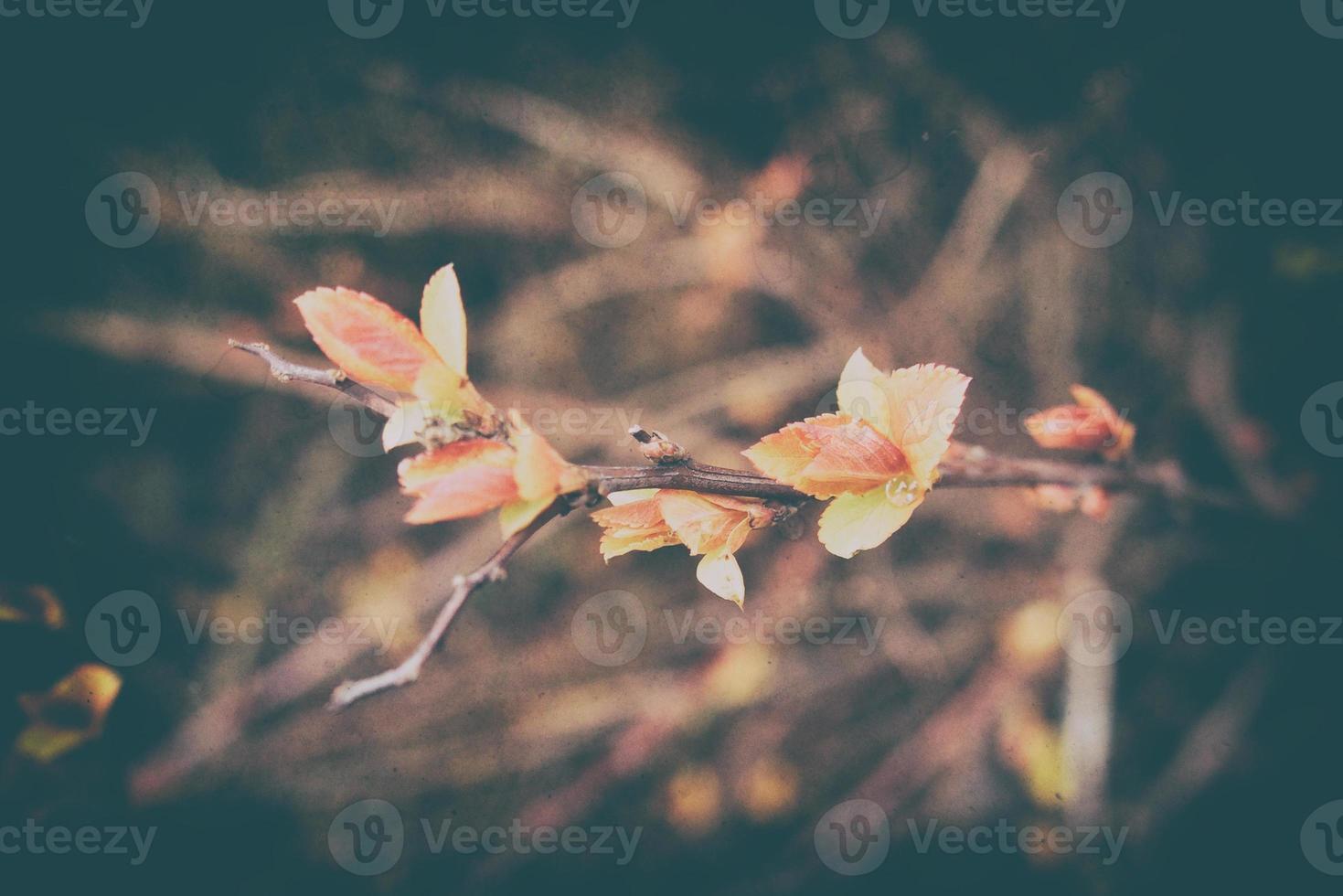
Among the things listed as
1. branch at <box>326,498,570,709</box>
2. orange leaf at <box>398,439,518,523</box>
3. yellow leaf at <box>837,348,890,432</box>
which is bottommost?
branch at <box>326,498,570,709</box>

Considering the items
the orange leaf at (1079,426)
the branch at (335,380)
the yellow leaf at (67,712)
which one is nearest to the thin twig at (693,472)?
the branch at (335,380)

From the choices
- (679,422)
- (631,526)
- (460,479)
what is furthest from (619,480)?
(679,422)

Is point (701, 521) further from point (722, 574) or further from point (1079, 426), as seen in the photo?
point (1079, 426)

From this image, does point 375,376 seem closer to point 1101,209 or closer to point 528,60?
point 528,60

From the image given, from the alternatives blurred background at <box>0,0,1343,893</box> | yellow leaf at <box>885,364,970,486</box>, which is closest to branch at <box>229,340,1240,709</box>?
yellow leaf at <box>885,364,970,486</box>

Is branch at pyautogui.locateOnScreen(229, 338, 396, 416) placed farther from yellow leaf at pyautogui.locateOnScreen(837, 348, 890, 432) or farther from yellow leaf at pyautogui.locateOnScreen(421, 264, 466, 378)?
yellow leaf at pyautogui.locateOnScreen(837, 348, 890, 432)

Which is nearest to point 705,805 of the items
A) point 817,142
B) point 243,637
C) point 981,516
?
point 981,516
